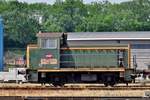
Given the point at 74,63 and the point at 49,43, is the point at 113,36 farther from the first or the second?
the point at 49,43

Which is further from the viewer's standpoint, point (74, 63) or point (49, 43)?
point (74, 63)

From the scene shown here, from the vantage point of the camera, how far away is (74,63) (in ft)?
106

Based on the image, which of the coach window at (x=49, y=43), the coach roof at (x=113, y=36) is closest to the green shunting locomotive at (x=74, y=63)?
the coach window at (x=49, y=43)

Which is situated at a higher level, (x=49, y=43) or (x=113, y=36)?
(x=49, y=43)

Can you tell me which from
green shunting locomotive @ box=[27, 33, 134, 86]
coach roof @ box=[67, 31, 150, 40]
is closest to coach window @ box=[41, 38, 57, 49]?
green shunting locomotive @ box=[27, 33, 134, 86]

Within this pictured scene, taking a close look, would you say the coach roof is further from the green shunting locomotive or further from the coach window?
the coach window

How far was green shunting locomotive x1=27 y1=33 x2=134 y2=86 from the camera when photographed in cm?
3131

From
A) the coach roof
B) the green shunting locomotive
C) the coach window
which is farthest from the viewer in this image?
the coach roof

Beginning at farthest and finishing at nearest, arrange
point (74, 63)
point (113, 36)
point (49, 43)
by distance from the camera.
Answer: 1. point (113, 36)
2. point (74, 63)
3. point (49, 43)

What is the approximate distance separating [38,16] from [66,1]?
582 inches

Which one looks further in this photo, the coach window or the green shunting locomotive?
the coach window

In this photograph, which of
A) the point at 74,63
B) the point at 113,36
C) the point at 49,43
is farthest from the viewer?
the point at 113,36

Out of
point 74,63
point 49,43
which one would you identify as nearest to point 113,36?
point 74,63

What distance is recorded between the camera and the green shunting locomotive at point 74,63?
3131cm
